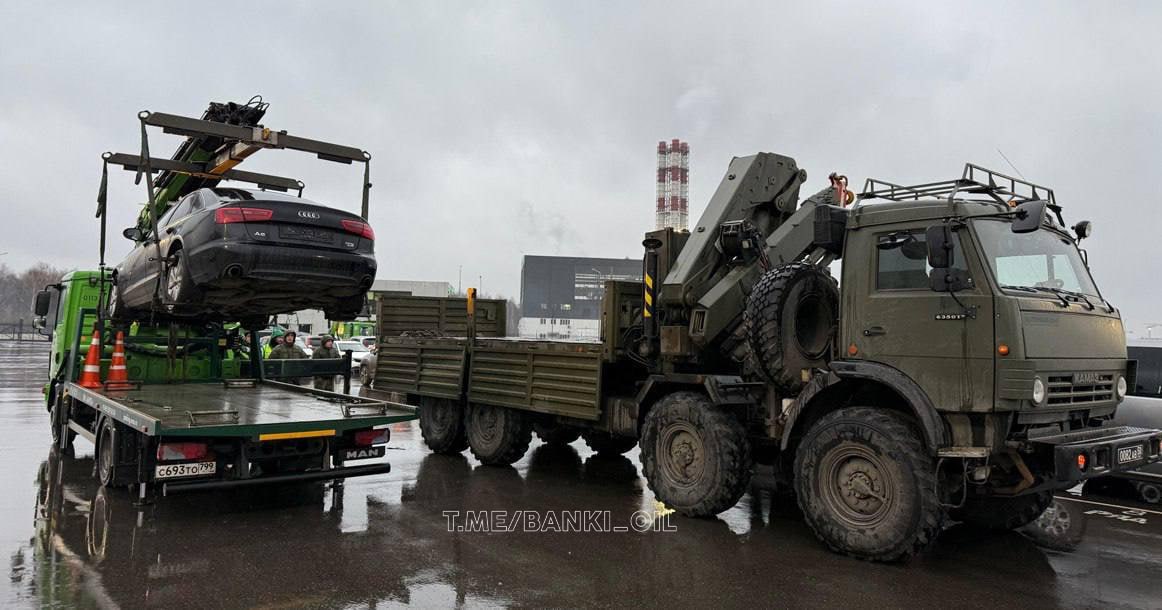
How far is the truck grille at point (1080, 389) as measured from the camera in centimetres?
509

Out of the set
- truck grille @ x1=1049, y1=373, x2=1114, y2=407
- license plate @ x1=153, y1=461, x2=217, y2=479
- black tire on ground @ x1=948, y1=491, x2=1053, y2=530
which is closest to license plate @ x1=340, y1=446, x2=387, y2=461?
license plate @ x1=153, y1=461, x2=217, y2=479

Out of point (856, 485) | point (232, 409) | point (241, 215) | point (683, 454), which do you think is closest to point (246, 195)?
point (241, 215)

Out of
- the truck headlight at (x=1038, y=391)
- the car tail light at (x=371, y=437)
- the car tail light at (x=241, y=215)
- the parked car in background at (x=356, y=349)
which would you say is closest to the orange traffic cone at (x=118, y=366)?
the car tail light at (x=241, y=215)

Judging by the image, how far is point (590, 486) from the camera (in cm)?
804

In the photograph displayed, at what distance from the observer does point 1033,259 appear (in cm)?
546

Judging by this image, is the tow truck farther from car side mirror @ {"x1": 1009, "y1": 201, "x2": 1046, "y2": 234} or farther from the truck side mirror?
car side mirror @ {"x1": 1009, "y1": 201, "x2": 1046, "y2": 234}

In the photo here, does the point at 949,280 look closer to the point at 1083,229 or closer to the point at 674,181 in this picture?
the point at 1083,229

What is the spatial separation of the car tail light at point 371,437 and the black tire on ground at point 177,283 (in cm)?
198

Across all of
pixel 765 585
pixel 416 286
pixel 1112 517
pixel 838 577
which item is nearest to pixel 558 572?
pixel 765 585

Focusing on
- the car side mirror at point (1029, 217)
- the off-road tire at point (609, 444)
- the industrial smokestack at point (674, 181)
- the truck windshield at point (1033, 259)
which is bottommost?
the off-road tire at point (609, 444)

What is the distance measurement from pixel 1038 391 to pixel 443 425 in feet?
22.3

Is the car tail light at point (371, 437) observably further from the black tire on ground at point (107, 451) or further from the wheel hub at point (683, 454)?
the wheel hub at point (683, 454)

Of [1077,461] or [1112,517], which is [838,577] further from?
[1112,517]

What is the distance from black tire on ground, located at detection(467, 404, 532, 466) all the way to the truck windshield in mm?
5176
